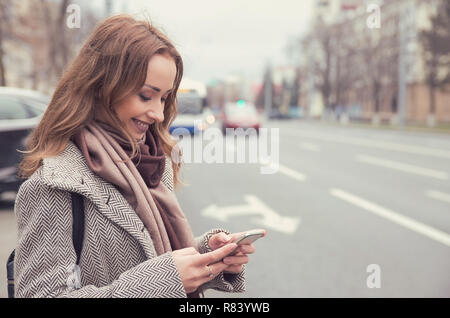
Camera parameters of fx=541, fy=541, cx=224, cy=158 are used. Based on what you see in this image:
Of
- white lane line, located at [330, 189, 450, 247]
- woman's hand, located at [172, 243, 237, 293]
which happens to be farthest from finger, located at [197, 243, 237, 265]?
white lane line, located at [330, 189, 450, 247]

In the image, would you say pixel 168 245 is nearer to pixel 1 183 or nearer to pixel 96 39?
pixel 96 39

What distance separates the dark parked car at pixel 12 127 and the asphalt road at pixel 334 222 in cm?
52

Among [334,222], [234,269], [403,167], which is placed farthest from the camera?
[403,167]

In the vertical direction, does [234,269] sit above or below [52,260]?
below

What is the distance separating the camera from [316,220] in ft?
23.7

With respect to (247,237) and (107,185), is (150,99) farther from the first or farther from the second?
(247,237)

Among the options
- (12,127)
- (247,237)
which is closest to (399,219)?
(12,127)

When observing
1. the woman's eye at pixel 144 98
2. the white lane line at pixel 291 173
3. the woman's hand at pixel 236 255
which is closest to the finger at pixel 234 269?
the woman's hand at pixel 236 255

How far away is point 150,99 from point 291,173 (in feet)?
36.0

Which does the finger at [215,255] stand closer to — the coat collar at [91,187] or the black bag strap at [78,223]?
the coat collar at [91,187]

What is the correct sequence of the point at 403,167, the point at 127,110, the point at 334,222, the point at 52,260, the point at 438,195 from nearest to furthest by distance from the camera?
the point at 52,260 < the point at 127,110 < the point at 334,222 < the point at 438,195 < the point at 403,167

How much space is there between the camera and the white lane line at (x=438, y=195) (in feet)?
29.1

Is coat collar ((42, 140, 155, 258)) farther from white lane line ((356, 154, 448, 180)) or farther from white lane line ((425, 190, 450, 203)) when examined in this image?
white lane line ((356, 154, 448, 180))

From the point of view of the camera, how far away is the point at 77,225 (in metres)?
1.43
